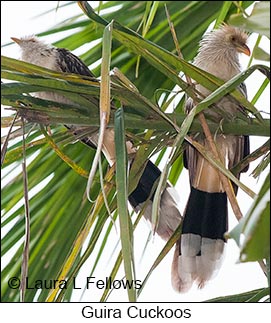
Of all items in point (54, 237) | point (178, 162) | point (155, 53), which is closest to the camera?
point (155, 53)

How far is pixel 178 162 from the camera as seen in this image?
6.08 ft

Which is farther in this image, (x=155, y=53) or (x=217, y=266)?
(x=217, y=266)

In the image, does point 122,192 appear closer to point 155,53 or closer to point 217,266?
point 155,53

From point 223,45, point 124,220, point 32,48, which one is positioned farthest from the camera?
point 32,48

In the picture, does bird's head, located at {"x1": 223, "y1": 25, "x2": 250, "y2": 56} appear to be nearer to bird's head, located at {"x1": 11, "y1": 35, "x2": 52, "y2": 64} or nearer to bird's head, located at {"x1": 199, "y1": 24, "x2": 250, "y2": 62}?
bird's head, located at {"x1": 199, "y1": 24, "x2": 250, "y2": 62}

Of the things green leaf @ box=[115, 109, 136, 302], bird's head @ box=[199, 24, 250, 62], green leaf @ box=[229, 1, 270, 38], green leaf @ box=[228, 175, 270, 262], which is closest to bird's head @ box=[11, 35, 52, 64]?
bird's head @ box=[199, 24, 250, 62]

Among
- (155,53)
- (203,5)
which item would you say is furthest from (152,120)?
(203,5)

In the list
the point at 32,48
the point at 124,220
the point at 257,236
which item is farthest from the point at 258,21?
the point at 32,48

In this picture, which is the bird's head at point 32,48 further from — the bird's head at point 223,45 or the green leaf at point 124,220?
the green leaf at point 124,220

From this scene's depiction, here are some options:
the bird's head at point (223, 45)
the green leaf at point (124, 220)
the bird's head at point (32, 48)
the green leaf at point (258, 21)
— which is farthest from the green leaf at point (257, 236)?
the bird's head at point (32, 48)

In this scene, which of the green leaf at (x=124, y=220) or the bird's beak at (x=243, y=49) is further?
the bird's beak at (x=243, y=49)

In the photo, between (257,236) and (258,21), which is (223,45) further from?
(257,236)

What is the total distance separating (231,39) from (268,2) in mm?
1381

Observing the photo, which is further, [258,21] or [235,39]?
[235,39]
